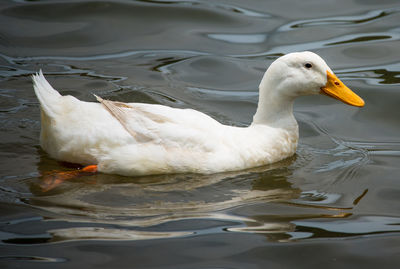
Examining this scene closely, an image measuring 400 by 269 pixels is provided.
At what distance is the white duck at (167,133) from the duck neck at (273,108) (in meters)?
0.01

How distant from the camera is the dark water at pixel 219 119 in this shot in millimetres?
4809

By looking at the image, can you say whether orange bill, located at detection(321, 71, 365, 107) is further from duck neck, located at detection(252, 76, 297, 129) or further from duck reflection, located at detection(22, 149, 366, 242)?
duck reflection, located at detection(22, 149, 366, 242)

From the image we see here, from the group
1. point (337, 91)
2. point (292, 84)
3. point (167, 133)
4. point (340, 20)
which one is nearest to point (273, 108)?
point (292, 84)

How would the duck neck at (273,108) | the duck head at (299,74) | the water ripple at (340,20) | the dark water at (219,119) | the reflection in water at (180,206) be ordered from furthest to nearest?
the water ripple at (340,20), the duck neck at (273,108), the duck head at (299,74), the reflection in water at (180,206), the dark water at (219,119)

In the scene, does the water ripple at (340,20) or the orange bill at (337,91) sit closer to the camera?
the orange bill at (337,91)

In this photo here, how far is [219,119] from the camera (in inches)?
303

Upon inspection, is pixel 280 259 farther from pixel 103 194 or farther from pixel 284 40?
pixel 284 40

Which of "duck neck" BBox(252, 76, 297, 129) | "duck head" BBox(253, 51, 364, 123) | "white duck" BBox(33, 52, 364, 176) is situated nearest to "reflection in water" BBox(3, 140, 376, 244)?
"white duck" BBox(33, 52, 364, 176)

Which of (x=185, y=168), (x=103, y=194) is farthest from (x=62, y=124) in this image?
(x=185, y=168)

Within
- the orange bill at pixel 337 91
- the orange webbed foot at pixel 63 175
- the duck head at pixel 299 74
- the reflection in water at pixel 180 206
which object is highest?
the duck head at pixel 299 74

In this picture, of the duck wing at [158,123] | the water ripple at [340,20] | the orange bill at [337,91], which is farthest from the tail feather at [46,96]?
the water ripple at [340,20]

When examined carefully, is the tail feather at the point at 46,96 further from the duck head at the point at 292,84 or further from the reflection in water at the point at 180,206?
the duck head at the point at 292,84

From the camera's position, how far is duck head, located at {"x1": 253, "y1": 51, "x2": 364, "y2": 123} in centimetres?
632

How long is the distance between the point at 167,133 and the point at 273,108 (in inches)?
47.5
